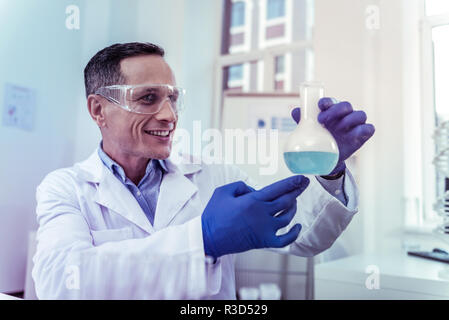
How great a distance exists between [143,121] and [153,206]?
163 mm

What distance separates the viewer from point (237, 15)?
917 mm

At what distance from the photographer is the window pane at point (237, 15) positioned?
91cm

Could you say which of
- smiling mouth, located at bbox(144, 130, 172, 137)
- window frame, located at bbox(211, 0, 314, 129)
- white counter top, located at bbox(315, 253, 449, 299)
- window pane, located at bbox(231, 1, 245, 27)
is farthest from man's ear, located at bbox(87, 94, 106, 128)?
white counter top, located at bbox(315, 253, 449, 299)

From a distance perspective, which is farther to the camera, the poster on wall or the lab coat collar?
the poster on wall

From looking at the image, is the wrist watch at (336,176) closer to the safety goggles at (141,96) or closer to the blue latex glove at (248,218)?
the blue latex glove at (248,218)

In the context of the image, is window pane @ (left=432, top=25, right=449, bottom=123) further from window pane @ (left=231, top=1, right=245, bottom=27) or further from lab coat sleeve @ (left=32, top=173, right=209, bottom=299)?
lab coat sleeve @ (left=32, top=173, right=209, bottom=299)

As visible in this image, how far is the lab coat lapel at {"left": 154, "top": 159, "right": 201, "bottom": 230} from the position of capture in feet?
2.40

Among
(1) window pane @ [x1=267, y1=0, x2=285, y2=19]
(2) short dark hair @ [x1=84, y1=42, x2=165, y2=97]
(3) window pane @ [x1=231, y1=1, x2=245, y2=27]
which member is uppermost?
(1) window pane @ [x1=267, y1=0, x2=285, y2=19]

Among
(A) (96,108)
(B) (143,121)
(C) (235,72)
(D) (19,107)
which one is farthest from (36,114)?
(C) (235,72)

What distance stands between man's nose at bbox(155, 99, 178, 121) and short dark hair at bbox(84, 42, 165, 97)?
0.28ft

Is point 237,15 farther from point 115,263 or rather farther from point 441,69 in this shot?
point 115,263

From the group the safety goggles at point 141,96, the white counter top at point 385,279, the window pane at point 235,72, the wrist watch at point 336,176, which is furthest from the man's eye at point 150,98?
the white counter top at point 385,279

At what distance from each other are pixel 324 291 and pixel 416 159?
1.44ft

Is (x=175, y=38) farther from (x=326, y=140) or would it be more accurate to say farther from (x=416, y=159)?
(x=416, y=159)
